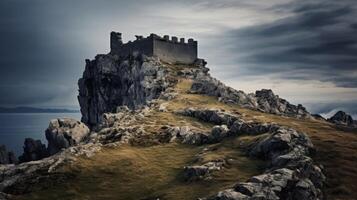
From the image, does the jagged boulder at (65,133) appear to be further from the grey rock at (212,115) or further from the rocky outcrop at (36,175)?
the rocky outcrop at (36,175)

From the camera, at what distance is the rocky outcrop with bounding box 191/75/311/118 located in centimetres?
15112

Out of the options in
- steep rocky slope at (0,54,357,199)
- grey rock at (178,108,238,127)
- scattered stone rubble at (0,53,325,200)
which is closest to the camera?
scattered stone rubble at (0,53,325,200)

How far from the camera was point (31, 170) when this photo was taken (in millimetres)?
82250

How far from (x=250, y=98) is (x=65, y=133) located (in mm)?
62543

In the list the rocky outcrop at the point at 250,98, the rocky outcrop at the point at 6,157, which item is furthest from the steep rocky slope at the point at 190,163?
the rocky outcrop at the point at 6,157

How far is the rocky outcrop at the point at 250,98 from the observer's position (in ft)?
496

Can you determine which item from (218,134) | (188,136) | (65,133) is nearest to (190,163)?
(218,134)

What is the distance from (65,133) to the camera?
14775 centimetres

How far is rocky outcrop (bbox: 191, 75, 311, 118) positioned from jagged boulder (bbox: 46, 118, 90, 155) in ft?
132

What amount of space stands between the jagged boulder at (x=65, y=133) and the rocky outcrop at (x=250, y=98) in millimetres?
40375

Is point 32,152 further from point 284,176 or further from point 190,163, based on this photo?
point 284,176

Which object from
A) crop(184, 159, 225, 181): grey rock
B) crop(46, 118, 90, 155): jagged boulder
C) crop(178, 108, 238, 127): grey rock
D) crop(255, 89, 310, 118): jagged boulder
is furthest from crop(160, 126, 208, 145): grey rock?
crop(255, 89, 310, 118): jagged boulder

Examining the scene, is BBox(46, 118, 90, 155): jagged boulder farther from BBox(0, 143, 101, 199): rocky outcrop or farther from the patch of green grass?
BBox(0, 143, 101, 199): rocky outcrop

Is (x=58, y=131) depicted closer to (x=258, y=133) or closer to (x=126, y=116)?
(x=126, y=116)
